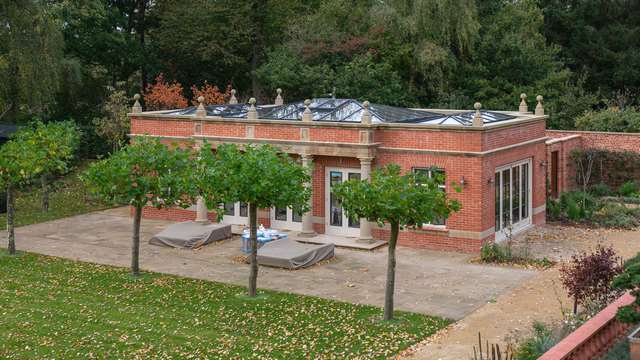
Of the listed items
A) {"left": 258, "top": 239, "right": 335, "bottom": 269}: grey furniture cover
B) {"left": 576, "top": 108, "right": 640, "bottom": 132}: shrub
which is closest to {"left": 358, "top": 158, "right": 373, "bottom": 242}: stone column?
{"left": 258, "top": 239, "right": 335, "bottom": 269}: grey furniture cover

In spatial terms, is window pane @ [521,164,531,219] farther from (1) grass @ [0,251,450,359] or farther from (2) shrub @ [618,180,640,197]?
(1) grass @ [0,251,450,359]

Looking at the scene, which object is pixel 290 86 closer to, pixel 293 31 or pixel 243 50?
pixel 293 31

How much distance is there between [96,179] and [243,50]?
86.6 feet

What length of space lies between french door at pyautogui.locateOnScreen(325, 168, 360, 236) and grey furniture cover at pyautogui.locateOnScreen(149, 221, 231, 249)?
10.3ft

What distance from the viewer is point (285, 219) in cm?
2739

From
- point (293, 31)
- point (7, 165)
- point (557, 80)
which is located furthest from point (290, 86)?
point (7, 165)

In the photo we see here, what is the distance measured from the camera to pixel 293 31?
41375 millimetres

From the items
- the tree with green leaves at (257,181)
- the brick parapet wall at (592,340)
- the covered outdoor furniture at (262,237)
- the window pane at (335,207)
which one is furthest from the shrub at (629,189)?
the brick parapet wall at (592,340)

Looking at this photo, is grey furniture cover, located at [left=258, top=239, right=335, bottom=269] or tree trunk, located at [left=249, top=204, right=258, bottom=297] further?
grey furniture cover, located at [left=258, top=239, right=335, bottom=269]

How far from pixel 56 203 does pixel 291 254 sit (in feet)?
47.2

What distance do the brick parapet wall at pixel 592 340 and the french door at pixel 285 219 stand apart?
14218mm

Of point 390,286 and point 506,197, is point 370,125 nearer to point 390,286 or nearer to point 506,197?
point 506,197

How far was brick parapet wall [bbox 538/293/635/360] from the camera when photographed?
39.0 feet

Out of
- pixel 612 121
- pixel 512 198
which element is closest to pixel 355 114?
pixel 512 198
